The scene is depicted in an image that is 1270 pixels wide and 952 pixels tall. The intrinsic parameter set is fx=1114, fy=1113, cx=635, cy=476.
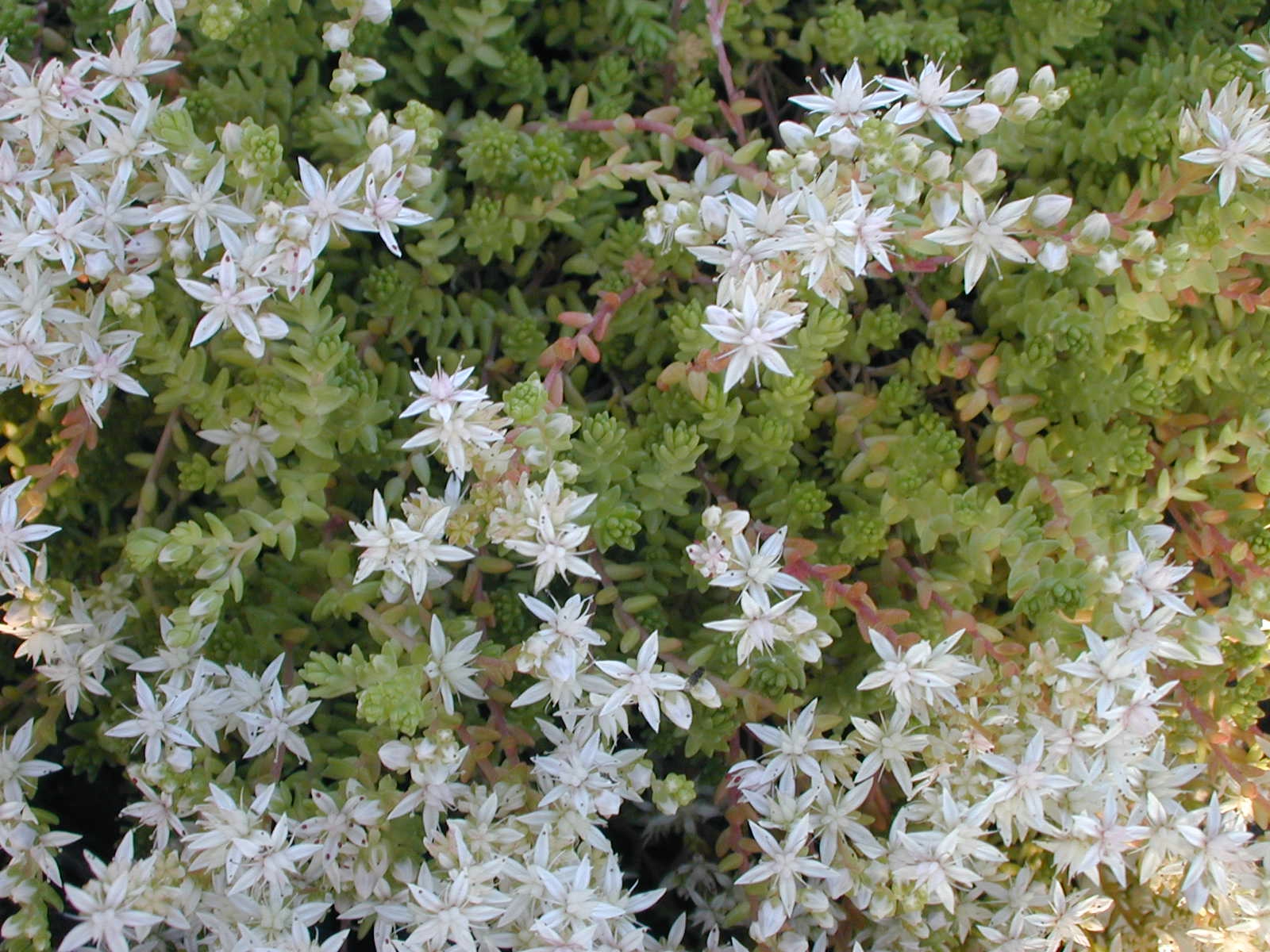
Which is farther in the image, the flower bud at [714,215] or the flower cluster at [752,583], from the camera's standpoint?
the flower bud at [714,215]

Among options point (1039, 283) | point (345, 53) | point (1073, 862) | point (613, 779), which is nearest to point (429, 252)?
point (345, 53)

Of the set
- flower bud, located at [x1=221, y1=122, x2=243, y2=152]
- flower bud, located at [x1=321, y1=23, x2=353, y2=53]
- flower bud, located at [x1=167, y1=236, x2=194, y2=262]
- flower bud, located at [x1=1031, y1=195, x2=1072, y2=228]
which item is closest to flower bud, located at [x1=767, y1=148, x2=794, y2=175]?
flower bud, located at [x1=1031, y1=195, x2=1072, y2=228]

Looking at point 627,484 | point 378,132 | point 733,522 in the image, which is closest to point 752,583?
point 733,522

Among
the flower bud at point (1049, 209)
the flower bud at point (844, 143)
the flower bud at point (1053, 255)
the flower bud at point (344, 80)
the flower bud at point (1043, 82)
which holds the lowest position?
the flower bud at point (1053, 255)

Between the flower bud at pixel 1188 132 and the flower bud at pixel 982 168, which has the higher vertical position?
the flower bud at pixel 1188 132

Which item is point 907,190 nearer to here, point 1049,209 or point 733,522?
point 1049,209

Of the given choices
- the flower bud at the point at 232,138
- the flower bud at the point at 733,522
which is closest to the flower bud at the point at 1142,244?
the flower bud at the point at 733,522

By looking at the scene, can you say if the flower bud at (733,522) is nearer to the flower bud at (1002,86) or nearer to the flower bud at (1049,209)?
the flower bud at (1049,209)
